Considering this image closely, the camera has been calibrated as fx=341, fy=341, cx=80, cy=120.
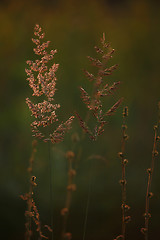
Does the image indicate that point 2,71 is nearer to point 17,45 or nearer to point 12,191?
point 17,45

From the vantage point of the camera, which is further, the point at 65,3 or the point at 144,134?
the point at 65,3

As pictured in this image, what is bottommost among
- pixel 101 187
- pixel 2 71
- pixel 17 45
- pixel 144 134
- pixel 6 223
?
pixel 6 223

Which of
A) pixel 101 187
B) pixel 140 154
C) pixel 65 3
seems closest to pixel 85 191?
pixel 101 187

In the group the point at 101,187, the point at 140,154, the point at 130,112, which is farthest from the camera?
the point at 130,112

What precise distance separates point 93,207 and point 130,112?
4.96ft

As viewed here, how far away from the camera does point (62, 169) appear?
4305 mm

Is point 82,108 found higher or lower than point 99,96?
higher

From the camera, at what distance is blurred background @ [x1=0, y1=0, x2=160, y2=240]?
3.87 metres

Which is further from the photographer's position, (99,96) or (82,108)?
(82,108)

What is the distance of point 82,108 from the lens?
458 cm

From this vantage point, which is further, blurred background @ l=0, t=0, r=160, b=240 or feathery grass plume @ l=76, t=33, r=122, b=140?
blurred background @ l=0, t=0, r=160, b=240

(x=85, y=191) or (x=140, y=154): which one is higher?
(x=140, y=154)

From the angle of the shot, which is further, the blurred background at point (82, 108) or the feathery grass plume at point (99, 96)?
the blurred background at point (82, 108)

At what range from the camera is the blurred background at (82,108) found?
12.7ft
